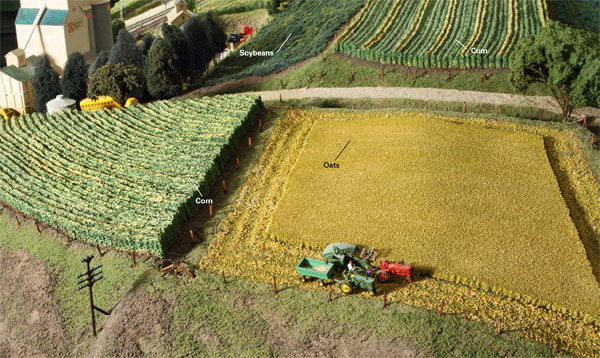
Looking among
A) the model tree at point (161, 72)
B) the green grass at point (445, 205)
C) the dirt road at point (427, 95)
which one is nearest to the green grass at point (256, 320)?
the green grass at point (445, 205)

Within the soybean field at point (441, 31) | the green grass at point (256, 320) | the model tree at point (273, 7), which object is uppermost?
the soybean field at point (441, 31)

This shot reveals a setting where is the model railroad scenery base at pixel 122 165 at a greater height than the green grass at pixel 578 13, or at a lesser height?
lesser

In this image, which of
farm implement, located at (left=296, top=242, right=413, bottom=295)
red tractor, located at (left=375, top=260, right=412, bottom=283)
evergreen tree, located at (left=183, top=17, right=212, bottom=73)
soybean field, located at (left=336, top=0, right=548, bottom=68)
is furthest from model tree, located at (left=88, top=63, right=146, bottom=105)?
red tractor, located at (left=375, top=260, right=412, bottom=283)

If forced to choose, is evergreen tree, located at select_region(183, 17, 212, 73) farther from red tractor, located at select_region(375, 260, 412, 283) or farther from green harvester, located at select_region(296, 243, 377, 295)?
red tractor, located at select_region(375, 260, 412, 283)

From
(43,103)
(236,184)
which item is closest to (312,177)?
(236,184)

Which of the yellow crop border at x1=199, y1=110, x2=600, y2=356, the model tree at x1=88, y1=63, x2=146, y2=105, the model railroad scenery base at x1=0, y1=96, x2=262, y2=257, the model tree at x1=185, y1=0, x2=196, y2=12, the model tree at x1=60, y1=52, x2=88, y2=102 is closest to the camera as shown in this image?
the yellow crop border at x1=199, y1=110, x2=600, y2=356

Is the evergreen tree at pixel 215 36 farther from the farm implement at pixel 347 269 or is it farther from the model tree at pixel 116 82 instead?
the farm implement at pixel 347 269

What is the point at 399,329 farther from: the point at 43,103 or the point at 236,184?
the point at 43,103
